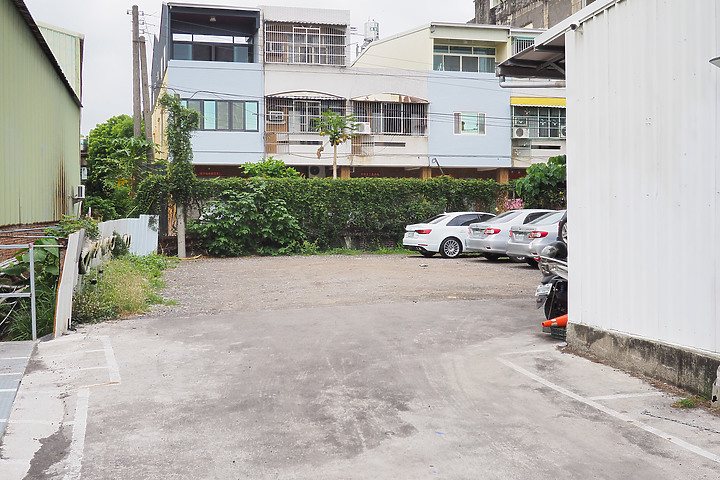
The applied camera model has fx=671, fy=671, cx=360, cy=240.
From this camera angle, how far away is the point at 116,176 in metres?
29.7

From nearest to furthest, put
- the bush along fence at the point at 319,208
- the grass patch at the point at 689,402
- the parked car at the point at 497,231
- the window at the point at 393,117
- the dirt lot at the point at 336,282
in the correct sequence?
the grass patch at the point at 689,402, the dirt lot at the point at 336,282, the parked car at the point at 497,231, the bush along fence at the point at 319,208, the window at the point at 393,117

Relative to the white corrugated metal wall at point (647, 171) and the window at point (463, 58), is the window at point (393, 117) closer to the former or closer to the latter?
the window at point (463, 58)

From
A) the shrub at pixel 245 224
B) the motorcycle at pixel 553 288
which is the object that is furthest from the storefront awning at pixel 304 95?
the motorcycle at pixel 553 288

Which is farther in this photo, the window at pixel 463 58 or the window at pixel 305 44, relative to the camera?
the window at pixel 463 58

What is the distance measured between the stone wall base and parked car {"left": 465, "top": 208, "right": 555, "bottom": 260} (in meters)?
10.6

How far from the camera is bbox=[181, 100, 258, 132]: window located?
31.8 m

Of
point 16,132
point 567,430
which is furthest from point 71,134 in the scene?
point 567,430

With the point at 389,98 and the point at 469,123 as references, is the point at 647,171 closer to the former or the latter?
the point at 389,98

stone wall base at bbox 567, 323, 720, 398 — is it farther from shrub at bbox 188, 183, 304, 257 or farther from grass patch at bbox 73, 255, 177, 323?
shrub at bbox 188, 183, 304, 257

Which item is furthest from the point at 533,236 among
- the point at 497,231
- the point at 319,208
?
the point at 319,208

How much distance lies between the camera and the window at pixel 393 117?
113 feet

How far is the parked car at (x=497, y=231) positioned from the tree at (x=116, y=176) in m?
12.3

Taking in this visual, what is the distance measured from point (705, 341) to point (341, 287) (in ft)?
29.1

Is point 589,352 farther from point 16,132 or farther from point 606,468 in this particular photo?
point 16,132
